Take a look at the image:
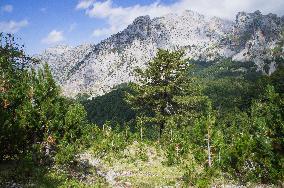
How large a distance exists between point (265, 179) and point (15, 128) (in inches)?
826

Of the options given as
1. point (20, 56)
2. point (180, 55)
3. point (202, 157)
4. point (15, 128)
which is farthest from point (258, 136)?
point (20, 56)

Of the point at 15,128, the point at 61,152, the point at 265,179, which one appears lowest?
the point at 265,179

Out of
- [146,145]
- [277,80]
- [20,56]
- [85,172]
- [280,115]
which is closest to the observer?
[280,115]

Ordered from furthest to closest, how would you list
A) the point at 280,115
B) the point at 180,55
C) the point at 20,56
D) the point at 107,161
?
the point at 20,56, the point at 180,55, the point at 107,161, the point at 280,115

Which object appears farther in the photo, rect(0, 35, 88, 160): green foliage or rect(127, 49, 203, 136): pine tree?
rect(127, 49, 203, 136): pine tree

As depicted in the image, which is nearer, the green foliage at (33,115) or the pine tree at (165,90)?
the green foliage at (33,115)

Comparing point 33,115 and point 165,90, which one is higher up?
point 165,90

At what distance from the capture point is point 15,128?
30.0m

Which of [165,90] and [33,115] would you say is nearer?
[33,115]

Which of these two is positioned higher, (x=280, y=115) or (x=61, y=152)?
(x=280, y=115)

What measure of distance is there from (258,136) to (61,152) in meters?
17.1

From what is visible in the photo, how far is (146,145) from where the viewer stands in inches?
2132

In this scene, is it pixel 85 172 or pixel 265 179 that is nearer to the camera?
pixel 265 179

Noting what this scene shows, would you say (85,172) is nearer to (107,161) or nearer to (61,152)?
(61,152)
